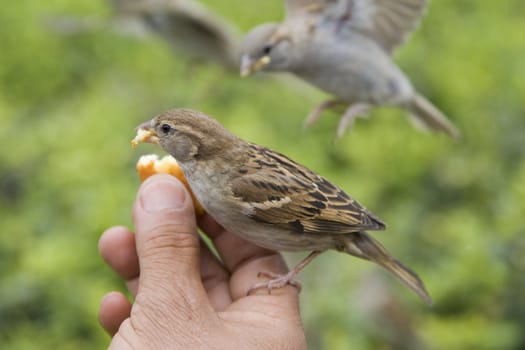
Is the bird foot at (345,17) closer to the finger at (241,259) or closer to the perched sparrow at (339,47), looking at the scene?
the perched sparrow at (339,47)

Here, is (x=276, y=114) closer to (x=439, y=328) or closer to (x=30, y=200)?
(x=30, y=200)

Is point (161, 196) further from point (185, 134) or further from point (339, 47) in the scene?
point (339, 47)

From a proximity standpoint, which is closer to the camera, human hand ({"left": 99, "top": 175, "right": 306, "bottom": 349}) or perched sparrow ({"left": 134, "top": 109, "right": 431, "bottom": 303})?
human hand ({"left": 99, "top": 175, "right": 306, "bottom": 349})

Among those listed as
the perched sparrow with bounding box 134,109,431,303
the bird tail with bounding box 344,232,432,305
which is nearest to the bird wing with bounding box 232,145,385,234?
the perched sparrow with bounding box 134,109,431,303

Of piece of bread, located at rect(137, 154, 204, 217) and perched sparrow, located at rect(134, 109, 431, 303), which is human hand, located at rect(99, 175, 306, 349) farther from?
piece of bread, located at rect(137, 154, 204, 217)

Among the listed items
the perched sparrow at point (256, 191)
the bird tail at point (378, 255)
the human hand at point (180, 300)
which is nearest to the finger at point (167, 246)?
the human hand at point (180, 300)

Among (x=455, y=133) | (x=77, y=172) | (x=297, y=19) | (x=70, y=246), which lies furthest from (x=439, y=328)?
(x=77, y=172)
